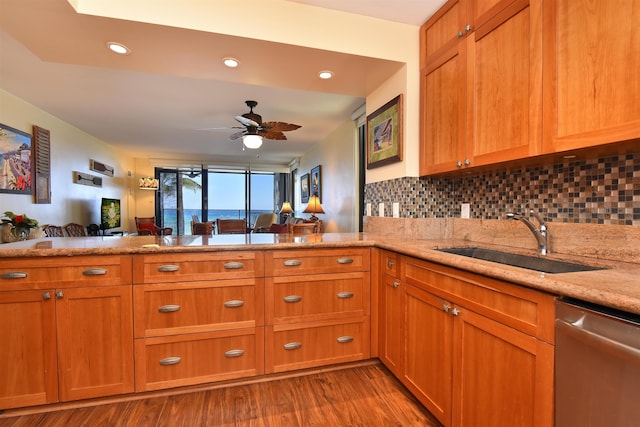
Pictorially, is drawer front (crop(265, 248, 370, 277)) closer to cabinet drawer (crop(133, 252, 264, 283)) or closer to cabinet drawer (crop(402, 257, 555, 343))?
cabinet drawer (crop(133, 252, 264, 283))

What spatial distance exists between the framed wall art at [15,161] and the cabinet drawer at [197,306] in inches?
134

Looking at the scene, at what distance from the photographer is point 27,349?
1.57 meters

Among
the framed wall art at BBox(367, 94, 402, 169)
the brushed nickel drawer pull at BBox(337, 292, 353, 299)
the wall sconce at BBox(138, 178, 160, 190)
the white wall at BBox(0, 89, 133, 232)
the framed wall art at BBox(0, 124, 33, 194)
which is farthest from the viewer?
the wall sconce at BBox(138, 178, 160, 190)

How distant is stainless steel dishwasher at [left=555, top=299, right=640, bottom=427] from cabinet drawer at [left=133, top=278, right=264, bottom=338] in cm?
146

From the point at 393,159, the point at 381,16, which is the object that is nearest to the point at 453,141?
the point at 393,159

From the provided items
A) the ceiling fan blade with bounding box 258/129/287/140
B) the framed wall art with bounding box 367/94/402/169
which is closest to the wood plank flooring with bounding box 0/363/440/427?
the framed wall art with bounding box 367/94/402/169

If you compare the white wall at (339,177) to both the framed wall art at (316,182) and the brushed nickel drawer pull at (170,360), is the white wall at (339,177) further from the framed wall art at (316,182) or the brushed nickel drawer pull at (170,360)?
the brushed nickel drawer pull at (170,360)

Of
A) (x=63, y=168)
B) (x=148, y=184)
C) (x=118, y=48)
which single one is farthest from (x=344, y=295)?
(x=148, y=184)

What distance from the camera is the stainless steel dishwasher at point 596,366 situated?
74 centimetres

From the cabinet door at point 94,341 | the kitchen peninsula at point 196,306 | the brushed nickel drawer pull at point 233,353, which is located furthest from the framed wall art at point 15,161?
the brushed nickel drawer pull at point 233,353

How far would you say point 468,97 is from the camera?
5.77 feet

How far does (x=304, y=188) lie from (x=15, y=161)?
16.2 ft

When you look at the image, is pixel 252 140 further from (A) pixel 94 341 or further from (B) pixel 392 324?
(B) pixel 392 324

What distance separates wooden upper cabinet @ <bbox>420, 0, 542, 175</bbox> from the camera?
1405mm
